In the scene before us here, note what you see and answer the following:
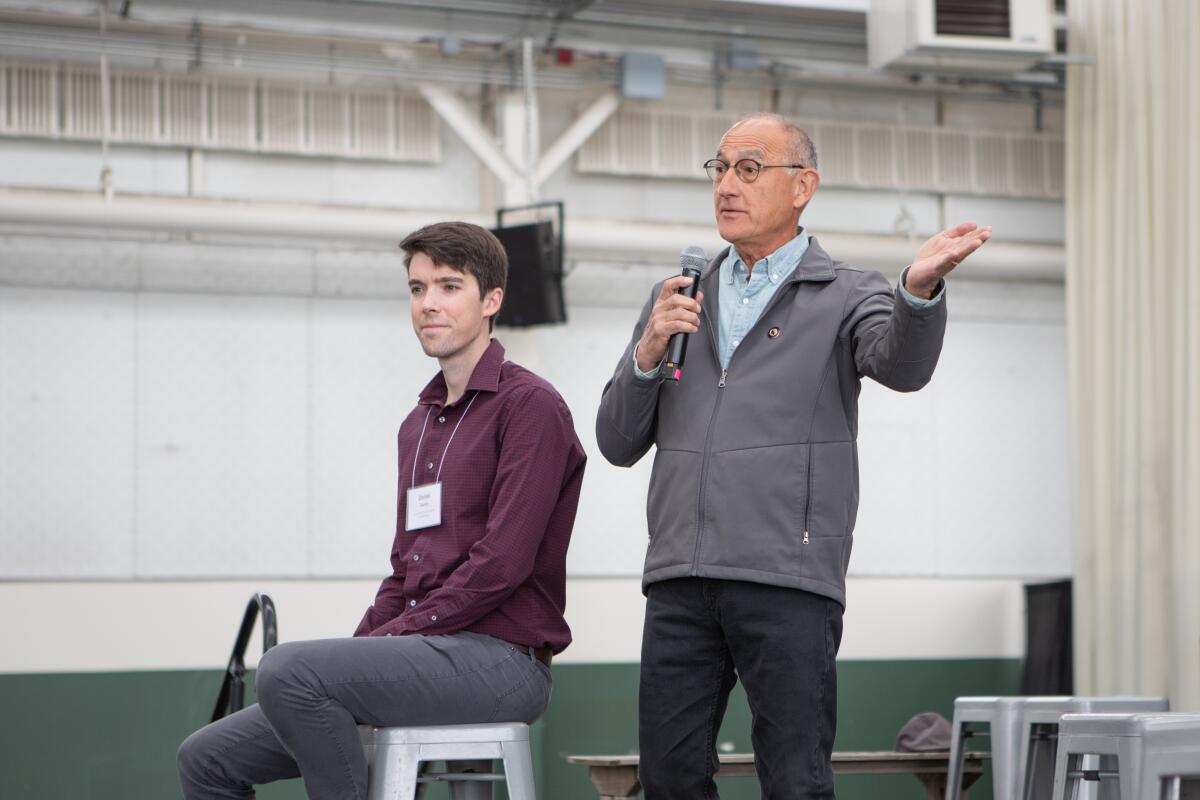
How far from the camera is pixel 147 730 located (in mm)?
4852

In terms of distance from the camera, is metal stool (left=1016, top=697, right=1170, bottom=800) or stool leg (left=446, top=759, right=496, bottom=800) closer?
stool leg (left=446, top=759, right=496, bottom=800)

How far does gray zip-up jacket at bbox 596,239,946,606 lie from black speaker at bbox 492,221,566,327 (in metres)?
2.69

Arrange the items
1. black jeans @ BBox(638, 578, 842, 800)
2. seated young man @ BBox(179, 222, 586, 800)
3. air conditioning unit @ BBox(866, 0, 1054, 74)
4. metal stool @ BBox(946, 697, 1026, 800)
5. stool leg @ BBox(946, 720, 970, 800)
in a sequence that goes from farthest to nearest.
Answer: air conditioning unit @ BBox(866, 0, 1054, 74) < stool leg @ BBox(946, 720, 970, 800) < metal stool @ BBox(946, 697, 1026, 800) < seated young man @ BBox(179, 222, 586, 800) < black jeans @ BBox(638, 578, 842, 800)

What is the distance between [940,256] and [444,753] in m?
1.03

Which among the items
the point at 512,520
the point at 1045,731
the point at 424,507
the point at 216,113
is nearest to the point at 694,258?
the point at 512,520

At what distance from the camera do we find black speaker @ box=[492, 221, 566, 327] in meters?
4.91

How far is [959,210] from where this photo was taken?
19.3 ft

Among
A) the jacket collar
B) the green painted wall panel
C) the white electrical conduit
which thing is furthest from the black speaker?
the jacket collar

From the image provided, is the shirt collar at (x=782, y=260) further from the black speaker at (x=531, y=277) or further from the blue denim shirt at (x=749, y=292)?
the black speaker at (x=531, y=277)

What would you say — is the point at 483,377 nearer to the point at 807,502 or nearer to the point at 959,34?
the point at 807,502

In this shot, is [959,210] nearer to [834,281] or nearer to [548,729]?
[548,729]

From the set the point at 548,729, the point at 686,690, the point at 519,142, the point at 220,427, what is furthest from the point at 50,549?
the point at 686,690

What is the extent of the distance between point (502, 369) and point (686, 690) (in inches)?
26.4

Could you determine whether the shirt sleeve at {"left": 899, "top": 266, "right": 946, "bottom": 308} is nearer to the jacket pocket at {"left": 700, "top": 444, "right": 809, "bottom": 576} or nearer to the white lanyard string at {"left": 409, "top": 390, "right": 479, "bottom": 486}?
the jacket pocket at {"left": 700, "top": 444, "right": 809, "bottom": 576}
